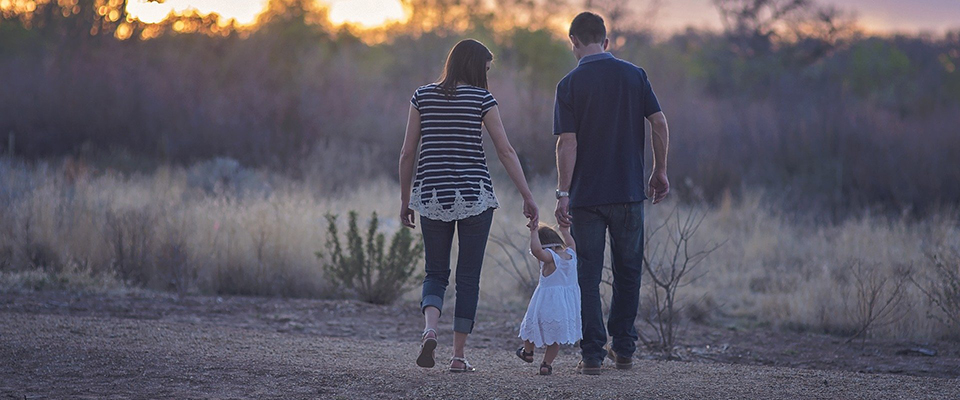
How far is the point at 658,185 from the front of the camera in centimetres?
504

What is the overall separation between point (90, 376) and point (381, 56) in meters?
25.4

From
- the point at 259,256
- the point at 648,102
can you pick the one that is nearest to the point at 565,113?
the point at 648,102

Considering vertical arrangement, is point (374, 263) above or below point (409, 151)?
below

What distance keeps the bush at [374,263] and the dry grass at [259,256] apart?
444 millimetres

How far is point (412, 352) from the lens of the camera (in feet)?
19.6

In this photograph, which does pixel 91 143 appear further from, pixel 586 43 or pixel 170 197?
pixel 586 43

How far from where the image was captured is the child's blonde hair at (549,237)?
480 cm

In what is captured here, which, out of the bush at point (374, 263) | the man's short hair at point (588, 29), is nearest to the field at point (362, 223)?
the bush at point (374, 263)

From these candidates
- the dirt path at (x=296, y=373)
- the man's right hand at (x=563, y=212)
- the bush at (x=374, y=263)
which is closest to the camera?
the dirt path at (x=296, y=373)

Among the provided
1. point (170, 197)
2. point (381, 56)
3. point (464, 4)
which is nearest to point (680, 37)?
point (464, 4)

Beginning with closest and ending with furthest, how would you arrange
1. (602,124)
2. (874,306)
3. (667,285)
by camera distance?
(602,124) < (667,285) < (874,306)

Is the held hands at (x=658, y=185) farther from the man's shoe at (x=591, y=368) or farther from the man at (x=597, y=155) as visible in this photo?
the man's shoe at (x=591, y=368)

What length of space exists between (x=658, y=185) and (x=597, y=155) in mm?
413

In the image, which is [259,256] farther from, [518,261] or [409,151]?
[409,151]
